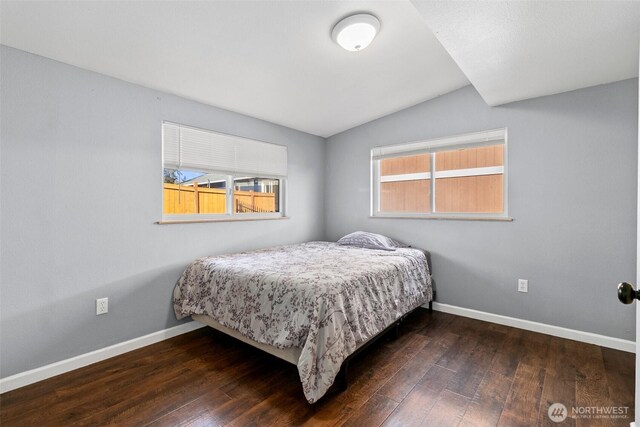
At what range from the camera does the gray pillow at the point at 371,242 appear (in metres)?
3.25

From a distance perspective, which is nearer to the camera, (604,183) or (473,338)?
(604,183)

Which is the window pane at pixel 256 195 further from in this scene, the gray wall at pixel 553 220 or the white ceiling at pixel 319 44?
the gray wall at pixel 553 220

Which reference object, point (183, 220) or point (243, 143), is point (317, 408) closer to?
point (183, 220)

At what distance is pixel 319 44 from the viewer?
2.14 metres

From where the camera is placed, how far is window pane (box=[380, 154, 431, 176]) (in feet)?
11.3

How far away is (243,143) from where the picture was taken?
3217mm

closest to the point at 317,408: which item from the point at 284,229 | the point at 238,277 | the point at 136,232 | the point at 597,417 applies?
the point at 238,277

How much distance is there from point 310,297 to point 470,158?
7.75ft

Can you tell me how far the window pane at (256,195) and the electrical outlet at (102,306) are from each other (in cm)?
136

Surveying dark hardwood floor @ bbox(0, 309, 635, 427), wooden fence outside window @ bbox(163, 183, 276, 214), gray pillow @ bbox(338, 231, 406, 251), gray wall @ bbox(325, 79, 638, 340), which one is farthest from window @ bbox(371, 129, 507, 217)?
wooden fence outside window @ bbox(163, 183, 276, 214)

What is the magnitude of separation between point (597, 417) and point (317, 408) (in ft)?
4.88

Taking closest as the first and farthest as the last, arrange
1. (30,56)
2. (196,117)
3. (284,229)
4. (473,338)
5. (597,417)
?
(597,417), (30,56), (473,338), (196,117), (284,229)

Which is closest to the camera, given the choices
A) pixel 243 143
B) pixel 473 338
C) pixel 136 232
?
pixel 136 232

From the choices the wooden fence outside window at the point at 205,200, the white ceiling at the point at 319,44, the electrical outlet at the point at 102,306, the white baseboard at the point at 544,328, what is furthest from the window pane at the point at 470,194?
the electrical outlet at the point at 102,306
